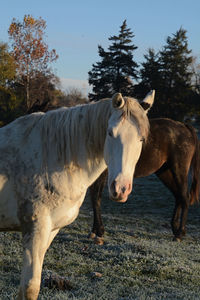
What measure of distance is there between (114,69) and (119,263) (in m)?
27.1

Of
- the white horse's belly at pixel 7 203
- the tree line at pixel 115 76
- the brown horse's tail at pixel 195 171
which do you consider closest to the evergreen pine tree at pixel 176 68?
the tree line at pixel 115 76

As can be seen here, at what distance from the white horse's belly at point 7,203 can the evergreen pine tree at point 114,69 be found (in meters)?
26.3

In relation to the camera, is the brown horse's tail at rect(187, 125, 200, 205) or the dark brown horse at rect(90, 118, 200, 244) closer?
the dark brown horse at rect(90, 118, 200, 244)

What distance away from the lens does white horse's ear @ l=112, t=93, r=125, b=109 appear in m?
2.54

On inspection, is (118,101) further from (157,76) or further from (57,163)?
(157,76)

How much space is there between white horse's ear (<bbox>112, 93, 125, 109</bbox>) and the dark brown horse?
356cm

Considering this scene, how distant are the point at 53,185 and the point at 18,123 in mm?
733

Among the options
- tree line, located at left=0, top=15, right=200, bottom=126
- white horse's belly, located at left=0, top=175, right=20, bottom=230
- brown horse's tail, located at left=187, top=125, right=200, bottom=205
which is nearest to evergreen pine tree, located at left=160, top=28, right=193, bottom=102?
tree line, located at left=0, top=15, right=200, bottom=126

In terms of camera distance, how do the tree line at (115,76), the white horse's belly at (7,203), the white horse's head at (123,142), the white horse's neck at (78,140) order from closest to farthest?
the white horse's head at (123,142) → the white horse's belly at (7,203) → the white horse's neck at (78,140) → the tree line at (115,76)

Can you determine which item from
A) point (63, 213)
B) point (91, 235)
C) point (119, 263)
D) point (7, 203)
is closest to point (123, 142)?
point (63, 213)

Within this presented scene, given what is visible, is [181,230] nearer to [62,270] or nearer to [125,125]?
[62,270]

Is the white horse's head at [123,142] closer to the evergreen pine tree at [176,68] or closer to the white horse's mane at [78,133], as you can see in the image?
the white horse's mane at [78,133]

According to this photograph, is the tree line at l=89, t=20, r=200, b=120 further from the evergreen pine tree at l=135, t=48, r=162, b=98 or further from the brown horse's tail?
the brown horse's tail

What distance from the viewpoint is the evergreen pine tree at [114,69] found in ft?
95.5
